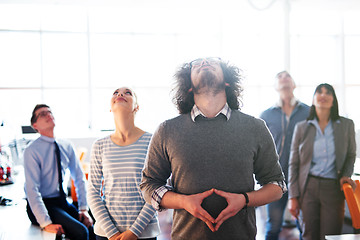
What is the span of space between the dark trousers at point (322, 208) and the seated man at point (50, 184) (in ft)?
5.55

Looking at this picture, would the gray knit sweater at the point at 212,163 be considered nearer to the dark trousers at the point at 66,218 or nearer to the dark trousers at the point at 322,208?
the dark trousers at the point at 66,218

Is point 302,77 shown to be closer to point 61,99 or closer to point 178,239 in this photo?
point 61,99

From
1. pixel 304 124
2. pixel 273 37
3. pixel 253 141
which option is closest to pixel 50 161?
pixel 253 141

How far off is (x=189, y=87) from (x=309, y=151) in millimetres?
1693

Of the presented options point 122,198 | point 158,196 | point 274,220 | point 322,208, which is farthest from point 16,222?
point 322,208

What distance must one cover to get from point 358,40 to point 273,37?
8.45 ft

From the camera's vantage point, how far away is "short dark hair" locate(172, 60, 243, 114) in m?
1.51

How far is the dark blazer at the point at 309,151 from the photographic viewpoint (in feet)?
8.93

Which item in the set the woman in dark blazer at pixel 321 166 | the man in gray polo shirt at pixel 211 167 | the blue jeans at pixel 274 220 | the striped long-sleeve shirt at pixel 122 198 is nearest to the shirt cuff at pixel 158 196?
the man in gray polo shirt at pixel 211 167

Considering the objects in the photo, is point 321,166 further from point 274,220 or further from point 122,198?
point 122,198

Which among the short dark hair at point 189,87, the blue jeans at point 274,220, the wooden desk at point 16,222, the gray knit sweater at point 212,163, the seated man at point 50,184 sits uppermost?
the short dark hair at point 189,87

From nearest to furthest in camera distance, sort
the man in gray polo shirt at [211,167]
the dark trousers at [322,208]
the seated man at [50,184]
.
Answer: the man in gray polo shirt at [211,167]
the seated man at [50,184]
the dark trousers at [322,208]

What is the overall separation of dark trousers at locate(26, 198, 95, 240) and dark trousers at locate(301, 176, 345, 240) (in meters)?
1.69

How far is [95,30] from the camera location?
9.55 meters
